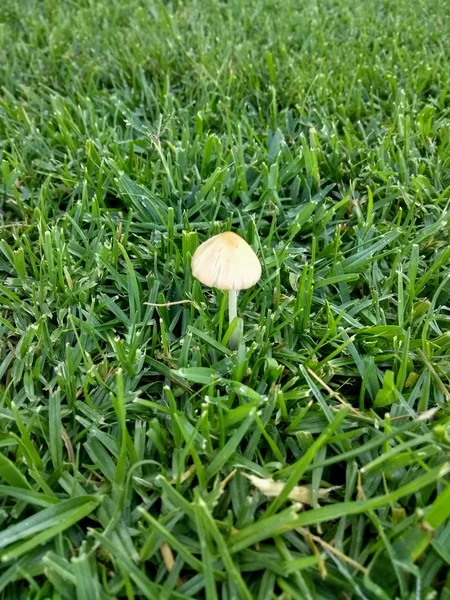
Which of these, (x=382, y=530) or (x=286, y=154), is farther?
(x=286, y=154)

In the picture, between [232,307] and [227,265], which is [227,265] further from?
[232,307]

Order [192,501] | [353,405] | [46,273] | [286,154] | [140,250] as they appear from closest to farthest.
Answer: [192,501], [353,405], [46,273], [140,250], [286,154]

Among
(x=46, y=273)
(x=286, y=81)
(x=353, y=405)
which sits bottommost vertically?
(x=353, y=405)

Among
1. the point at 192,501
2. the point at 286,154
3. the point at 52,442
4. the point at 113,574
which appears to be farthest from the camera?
the point at 286,154

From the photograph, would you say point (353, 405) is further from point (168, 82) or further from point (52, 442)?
point (168, 82)

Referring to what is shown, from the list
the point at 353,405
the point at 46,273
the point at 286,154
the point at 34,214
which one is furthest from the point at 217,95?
the point at 353,405

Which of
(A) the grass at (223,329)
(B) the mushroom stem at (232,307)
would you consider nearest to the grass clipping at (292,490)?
(A) the grass at (223,329)

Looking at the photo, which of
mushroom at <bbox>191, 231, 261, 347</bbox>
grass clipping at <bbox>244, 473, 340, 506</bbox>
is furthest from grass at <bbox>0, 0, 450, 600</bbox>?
mushroom at <bbox>191, 231, 261, 347</bbox>

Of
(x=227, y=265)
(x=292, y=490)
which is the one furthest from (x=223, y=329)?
(x=292, y=490)
